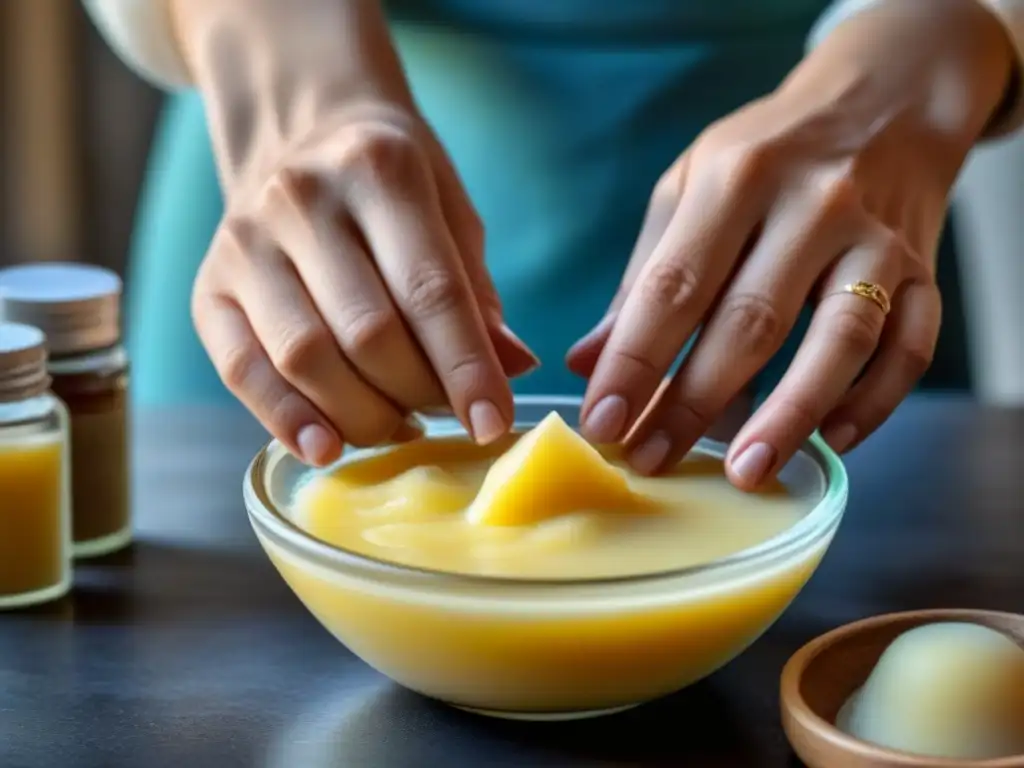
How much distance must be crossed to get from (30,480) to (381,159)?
0.34 meters

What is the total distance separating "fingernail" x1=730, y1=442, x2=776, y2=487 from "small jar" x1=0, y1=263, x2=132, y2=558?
0.50 m

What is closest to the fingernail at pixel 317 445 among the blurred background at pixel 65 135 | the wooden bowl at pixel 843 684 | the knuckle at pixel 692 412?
the knuckle at pixel 692 412

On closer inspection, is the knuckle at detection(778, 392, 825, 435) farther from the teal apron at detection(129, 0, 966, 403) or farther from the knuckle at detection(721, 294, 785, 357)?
the teal apron at detection(129, 0, 966, 403)

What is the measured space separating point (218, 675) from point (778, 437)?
386mm

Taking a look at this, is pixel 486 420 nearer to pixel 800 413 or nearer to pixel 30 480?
pixel 800 413

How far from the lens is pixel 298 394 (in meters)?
1.00

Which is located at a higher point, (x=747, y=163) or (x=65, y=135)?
(x=747, y=163)

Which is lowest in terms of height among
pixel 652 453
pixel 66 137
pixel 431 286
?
pixel 66 137

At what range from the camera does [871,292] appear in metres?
1.04

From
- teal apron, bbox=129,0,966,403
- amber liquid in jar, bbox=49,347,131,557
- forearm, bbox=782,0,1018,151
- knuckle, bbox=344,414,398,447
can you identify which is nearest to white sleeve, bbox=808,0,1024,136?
forearm, bbox=782,0,1018,151

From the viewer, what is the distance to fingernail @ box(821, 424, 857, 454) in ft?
3.51

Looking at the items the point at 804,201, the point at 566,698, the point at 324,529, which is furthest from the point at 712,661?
the point at 804,201

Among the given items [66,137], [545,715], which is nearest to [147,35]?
[545,715]

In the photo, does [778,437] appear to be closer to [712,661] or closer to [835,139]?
[712,661]
